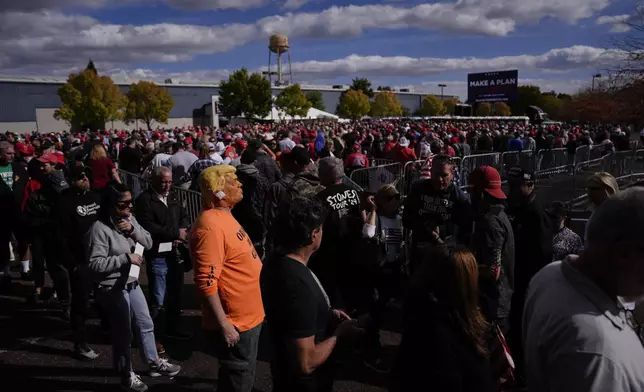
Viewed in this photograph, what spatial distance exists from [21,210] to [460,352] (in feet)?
23.1

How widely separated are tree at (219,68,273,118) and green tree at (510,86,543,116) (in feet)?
174

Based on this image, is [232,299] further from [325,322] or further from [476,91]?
[476,91]

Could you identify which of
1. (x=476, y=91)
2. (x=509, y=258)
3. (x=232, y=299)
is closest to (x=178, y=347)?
(x=232, y=299)

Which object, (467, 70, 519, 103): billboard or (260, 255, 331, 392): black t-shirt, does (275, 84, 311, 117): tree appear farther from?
(260, 255, 331, 392): black t-shirt

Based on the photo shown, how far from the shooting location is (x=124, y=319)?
4203mm

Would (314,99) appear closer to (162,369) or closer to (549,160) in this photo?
(549,160)

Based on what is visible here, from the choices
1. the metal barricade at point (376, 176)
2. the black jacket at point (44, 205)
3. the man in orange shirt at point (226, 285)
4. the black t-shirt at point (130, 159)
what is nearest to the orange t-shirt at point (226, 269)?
the man in orange shirt at point (226, 285)

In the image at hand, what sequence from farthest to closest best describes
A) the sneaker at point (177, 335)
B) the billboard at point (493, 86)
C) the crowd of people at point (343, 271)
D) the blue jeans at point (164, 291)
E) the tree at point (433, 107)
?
the tree at point (433, 107)
the billboard at point (493, 86)
the sneaker at point (177, 335)
the blue jeans at point (164, 291)
the crowd of people at point (343, 271)

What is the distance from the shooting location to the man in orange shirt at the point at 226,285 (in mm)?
3013

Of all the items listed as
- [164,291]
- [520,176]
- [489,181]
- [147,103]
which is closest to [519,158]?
[520,176]

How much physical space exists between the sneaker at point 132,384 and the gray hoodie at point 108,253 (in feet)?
2.85

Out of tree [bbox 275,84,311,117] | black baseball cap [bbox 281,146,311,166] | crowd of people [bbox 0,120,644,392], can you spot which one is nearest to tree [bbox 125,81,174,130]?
tree [bbox 275,84,311,117]

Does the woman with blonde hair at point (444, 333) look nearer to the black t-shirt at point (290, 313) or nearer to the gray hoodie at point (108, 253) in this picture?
the black t-shirt at point (290, 313)

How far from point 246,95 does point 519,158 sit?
6660 centimetres
